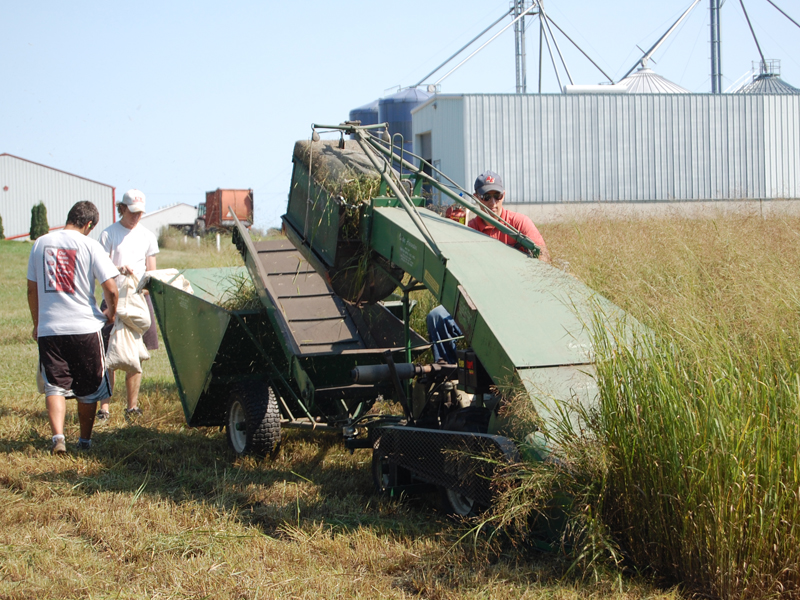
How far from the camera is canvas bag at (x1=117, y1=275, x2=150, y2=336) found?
21.0 ft

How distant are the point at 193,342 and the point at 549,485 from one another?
11.2 feet

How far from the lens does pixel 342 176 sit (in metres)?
4.78

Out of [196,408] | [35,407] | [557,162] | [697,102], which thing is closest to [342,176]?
[196,408]

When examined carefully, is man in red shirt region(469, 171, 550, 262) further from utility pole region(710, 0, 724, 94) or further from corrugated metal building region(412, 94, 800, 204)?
utility pole region(710, 0, 724, 94)

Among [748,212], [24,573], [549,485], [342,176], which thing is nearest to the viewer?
[549,485]

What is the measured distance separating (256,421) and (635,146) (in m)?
19.3

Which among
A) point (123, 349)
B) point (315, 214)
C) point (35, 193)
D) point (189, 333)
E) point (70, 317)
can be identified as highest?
point (35, 193)

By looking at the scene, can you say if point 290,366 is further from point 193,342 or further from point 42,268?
point 42,268

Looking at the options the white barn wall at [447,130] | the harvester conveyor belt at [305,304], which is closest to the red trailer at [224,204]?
the white barn wall at [447,130]

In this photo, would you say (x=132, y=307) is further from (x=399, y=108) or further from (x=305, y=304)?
(x=399, y=108)

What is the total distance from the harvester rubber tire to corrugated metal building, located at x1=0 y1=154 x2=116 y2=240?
4645 centimetres

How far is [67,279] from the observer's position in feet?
17.6

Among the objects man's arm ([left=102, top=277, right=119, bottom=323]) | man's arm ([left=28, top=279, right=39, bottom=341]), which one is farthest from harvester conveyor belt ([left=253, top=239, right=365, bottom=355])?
man's arm ([left=28, top=279, right=39, bottom=341])

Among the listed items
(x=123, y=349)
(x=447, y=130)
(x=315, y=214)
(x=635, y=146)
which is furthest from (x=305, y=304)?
(x=635, y=146)
